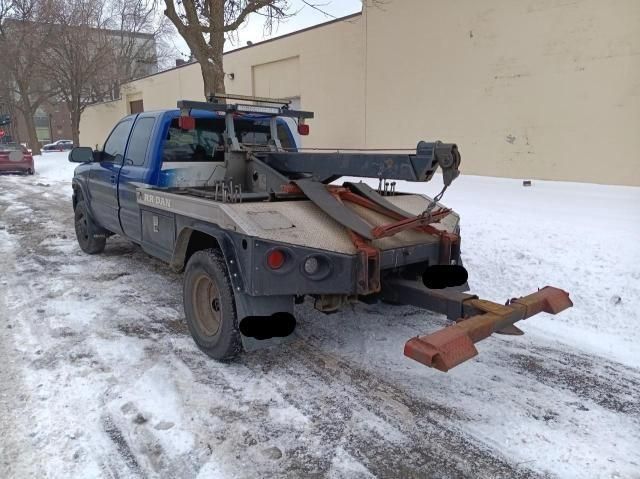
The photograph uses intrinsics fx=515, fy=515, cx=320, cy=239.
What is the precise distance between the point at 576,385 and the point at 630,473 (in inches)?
38.5

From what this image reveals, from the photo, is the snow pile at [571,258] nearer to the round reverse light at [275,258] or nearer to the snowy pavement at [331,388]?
the snowy pavement at [331,388]

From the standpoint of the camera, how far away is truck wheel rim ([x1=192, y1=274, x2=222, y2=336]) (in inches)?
159

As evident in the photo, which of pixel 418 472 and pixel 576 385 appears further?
pixel 576 385

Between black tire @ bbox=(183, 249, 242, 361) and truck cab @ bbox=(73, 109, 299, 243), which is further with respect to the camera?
truck cab @ bbox=(73, 109, 299, 243)

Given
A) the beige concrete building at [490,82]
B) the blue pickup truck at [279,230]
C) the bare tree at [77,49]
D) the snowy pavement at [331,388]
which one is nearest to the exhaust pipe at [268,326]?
the blue pickup truck at [279,230]

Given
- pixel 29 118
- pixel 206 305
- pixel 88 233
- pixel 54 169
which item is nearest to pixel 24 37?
pixel 29 118

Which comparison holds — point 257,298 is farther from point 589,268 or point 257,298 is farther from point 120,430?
point 589,268

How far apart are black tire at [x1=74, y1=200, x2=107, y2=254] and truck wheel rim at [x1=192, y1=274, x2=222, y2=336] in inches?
144

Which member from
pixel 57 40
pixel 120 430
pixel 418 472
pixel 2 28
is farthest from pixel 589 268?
pixel 2 28

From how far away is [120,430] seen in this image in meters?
3.01

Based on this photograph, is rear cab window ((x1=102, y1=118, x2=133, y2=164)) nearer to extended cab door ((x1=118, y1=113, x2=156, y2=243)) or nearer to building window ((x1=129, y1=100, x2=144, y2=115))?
extended cab door ((x1=118, y1=113, x2=156, y2=243))

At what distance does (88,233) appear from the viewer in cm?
731

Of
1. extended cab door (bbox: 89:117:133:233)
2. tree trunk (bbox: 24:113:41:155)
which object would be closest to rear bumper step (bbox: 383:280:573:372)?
extended cab door (bbox: 89:117:133:233)

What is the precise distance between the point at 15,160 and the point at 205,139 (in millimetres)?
21013
